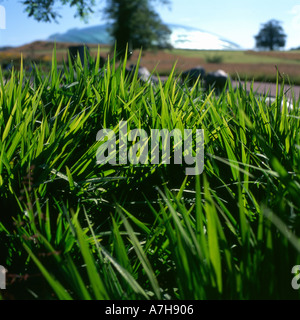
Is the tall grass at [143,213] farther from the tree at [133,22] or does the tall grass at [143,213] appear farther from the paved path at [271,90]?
the tree at [133,22]

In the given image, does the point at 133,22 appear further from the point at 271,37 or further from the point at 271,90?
the point at 271,37

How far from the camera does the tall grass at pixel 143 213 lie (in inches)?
24.7

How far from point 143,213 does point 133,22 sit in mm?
22725

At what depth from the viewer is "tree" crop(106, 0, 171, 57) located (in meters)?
22.2

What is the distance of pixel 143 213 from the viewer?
107cm

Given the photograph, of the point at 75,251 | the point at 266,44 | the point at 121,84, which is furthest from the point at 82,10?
the point at 266,44

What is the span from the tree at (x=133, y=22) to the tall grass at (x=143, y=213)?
21.7 metres

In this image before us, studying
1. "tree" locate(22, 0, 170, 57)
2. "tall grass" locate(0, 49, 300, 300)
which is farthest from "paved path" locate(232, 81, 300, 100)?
"tree" locate(22, 0, 170, 57)

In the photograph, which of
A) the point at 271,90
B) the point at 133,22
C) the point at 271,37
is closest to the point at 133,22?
the point at 133,22

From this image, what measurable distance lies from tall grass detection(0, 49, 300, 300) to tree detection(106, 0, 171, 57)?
2165 cm

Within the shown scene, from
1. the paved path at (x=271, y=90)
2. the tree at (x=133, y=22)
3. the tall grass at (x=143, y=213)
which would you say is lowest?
the tall grass at (x=143, y=213)

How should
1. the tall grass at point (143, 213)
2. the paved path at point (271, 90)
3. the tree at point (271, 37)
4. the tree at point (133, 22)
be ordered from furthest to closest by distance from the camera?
the tree at point (271, 37) < the tree at point (133, 22) < the paved path at point (271, 90) < the tall grass at point (143, 213)

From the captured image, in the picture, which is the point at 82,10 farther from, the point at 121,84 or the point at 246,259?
the point at 246,259

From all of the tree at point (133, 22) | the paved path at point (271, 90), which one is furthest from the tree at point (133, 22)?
the paved path at point (271, 90)
